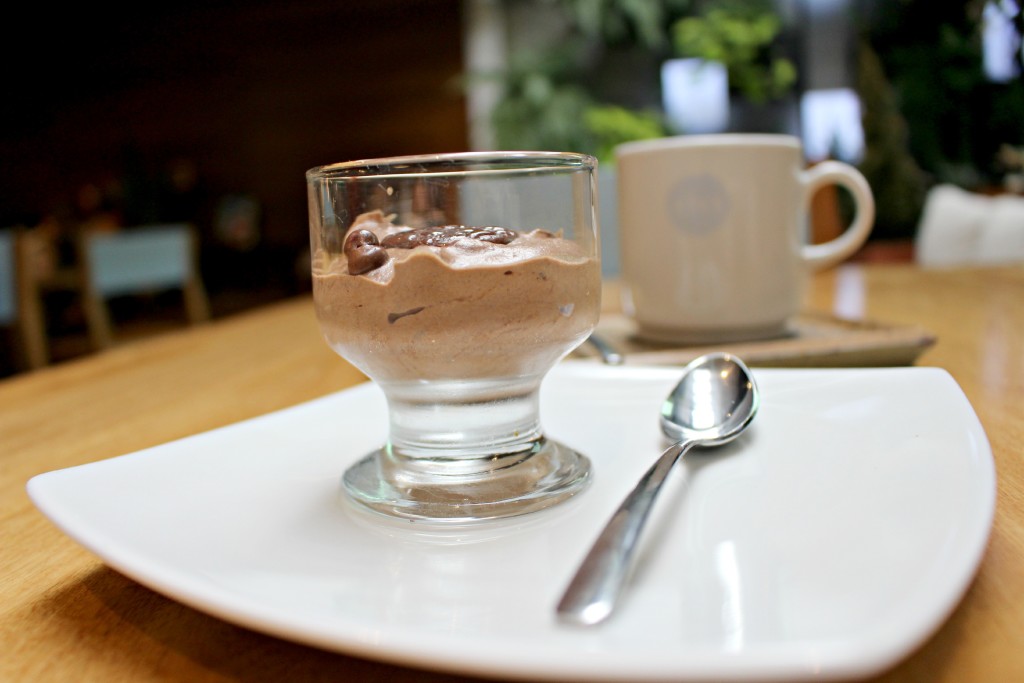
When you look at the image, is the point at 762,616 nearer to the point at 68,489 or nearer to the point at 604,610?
the point at 604,610

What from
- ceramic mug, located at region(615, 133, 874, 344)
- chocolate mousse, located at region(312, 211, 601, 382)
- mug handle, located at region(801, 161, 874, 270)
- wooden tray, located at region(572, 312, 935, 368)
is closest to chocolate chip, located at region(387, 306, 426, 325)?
chocolate mousse, located at region(312, 211, 601, 382)

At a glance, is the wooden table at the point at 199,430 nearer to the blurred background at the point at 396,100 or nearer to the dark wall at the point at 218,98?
the blurred background at the point at 396,100

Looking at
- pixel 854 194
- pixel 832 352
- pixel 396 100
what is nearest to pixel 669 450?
pixel 832 352

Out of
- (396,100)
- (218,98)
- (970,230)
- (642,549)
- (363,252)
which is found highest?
(218,98)

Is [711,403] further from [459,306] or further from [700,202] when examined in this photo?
[700,202]

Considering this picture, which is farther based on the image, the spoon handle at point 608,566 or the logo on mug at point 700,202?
the logo on mug at point 700,202

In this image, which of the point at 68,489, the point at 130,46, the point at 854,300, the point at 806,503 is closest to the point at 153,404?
the point at 68,489

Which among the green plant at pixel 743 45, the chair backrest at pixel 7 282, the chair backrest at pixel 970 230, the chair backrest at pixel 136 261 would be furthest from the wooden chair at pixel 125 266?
the chair backrest at pixel 970 230
